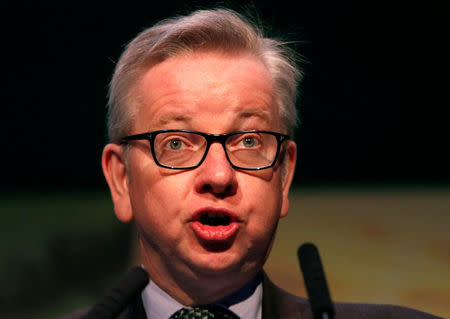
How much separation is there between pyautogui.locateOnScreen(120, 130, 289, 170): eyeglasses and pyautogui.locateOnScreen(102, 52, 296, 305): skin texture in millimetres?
19

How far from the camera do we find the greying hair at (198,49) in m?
1.51

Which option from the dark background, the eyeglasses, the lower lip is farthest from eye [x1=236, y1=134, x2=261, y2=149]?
the dark background

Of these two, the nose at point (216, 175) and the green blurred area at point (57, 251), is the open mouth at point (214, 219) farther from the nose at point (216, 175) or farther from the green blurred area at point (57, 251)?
the green blurred area at point (57, 251)

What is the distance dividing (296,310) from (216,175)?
47 centimetres

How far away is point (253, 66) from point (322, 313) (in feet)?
2.46

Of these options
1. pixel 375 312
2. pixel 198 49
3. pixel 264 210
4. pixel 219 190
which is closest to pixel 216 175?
pixel 219 190

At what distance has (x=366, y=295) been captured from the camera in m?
2.02

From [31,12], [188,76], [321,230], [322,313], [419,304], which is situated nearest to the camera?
[322,313]

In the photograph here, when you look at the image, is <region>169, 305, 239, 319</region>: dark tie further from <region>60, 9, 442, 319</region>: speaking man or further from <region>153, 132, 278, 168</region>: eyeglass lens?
<region>153, 132, 278, 168</region>: eyeglass lens

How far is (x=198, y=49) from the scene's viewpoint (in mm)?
1492

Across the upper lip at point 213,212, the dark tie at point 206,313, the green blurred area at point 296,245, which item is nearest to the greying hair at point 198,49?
the upper lip at point 213,212

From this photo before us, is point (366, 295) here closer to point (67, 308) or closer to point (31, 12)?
point (67, 308)

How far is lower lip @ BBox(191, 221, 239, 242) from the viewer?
1.31 meters

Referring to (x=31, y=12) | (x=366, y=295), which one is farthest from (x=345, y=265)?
(x=31, y=12)
